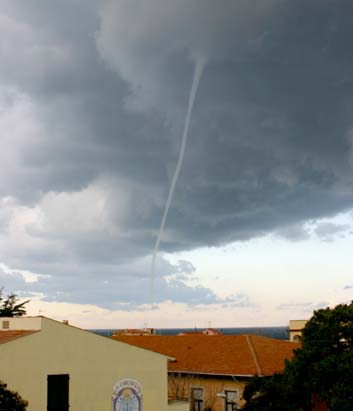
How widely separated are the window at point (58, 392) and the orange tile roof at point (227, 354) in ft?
38.7

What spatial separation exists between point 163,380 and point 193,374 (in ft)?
23.7

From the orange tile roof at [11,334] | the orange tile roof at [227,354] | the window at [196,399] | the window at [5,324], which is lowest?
the window at [196,399]

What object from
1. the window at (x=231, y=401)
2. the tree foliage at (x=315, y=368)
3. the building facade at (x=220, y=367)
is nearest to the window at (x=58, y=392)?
the tree foliage at (x=315, y=368)

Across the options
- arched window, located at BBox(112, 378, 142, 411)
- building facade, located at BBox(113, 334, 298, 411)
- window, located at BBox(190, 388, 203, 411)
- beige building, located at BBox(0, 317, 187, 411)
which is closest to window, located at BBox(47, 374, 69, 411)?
beige building, located at BBox(0, 317, 187, 411)

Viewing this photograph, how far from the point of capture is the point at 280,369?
3497cm

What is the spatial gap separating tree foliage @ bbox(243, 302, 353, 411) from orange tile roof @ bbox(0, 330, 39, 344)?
39.6 feet

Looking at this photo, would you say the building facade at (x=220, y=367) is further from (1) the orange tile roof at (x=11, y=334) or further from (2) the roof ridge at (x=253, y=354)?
(1) the orange tile roof at (x=11, y=334)

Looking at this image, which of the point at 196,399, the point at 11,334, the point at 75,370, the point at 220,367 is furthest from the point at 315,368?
the point at 11,334

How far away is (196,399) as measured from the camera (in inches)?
1446

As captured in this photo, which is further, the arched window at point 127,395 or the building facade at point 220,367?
the building facade at point 220,367

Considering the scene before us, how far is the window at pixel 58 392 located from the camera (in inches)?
1026

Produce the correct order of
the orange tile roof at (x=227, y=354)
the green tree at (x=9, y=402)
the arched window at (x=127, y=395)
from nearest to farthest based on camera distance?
the green tree at (x=9, y=402) < the arched window at (x=127, y=395) < the orange tile roof at (x=227, y=354)

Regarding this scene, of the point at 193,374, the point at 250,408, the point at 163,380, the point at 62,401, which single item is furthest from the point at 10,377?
the point at 193,374

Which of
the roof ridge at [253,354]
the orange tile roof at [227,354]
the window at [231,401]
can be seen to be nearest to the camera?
the roof ridge at [253,354]
